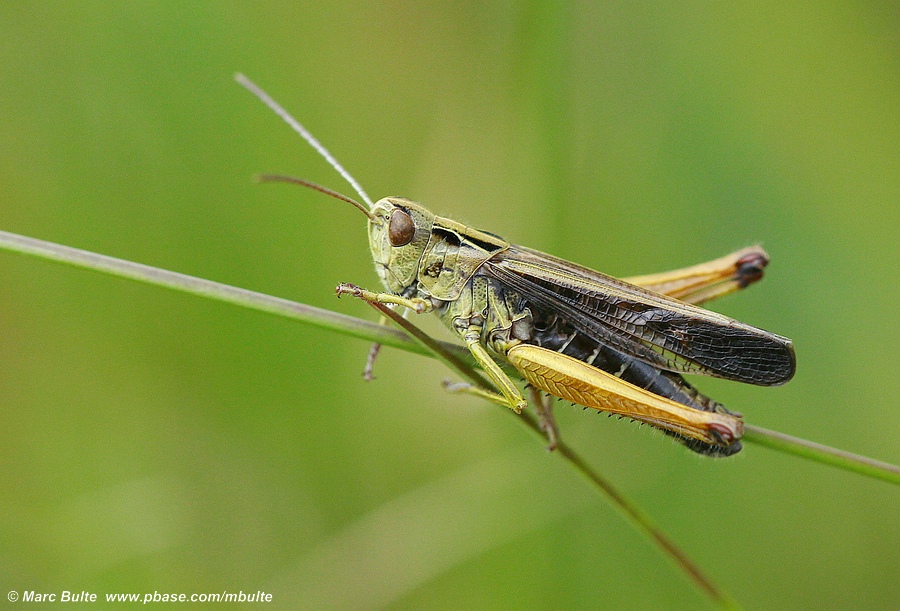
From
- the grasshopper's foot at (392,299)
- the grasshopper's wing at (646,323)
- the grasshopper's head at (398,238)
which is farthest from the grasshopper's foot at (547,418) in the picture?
the grasshopper's head at (398,238)

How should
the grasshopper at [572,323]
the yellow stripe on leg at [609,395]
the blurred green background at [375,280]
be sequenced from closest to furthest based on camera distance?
the yellow stripe on leg at [609,395]
the grasshopper at [572,323]
the blurred green background at [375,280]

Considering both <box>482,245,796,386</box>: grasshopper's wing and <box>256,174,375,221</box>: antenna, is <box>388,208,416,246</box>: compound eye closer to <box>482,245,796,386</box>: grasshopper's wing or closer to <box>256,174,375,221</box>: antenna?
<box>256,174,375,221</box>: antenna

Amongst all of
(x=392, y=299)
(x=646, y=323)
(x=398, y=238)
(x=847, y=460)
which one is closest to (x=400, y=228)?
(x=398, y=238)

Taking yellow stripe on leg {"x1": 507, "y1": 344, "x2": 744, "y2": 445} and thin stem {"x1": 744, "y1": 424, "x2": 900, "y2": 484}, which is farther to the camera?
yellow stripe on leg {"x1": 507, "y1": 344, "x2": 744, "y2": 445}

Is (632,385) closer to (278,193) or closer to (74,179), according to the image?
(278,193)

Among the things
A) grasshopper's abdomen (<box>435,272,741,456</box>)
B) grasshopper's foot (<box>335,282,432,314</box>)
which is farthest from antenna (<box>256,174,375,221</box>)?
grasshopper's abdomen (<box>435,272,741,456</box>)

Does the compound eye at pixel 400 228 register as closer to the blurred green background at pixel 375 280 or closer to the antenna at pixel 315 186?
the antenna at pixel 315 186
